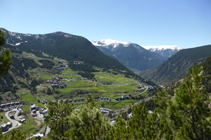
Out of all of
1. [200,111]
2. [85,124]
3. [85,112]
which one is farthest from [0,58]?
[200,111]

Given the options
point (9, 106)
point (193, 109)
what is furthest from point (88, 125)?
point (9, 106)

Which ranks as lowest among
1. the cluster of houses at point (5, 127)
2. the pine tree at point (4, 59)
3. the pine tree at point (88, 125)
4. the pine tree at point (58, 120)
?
the cluster of houses at point (5, 127)

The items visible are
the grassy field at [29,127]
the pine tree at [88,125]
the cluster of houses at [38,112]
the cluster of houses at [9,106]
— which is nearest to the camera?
the pine tree at [88,125]

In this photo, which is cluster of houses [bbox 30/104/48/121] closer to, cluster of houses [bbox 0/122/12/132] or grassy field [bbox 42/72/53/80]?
cluster of houses [bbox 0/122/12/132]

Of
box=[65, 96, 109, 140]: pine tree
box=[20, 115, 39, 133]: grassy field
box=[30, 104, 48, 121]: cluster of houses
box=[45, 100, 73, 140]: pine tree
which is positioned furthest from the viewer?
box=[30, 104, 48, 121]: cluster of houses

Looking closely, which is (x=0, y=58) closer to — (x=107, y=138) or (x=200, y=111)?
(x=107, y=138)

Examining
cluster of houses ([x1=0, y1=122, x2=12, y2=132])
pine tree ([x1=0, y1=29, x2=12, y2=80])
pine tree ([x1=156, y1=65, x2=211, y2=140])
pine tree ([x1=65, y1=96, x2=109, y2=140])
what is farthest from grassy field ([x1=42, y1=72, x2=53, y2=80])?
pine tree ([x1=156, y1=65, x2=211, y2=140])

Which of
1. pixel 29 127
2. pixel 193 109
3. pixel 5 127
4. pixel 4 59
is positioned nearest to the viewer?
pixel 4 59

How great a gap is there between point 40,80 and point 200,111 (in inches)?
6502

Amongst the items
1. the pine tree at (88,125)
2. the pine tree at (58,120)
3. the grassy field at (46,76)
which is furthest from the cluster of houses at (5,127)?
the grassy field at (46,76)

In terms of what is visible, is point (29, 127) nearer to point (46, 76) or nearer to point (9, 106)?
point (9, 106)

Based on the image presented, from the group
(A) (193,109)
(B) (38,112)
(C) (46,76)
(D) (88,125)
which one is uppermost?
(A) (193,109)

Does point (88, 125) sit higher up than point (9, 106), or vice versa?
point (88, 125)

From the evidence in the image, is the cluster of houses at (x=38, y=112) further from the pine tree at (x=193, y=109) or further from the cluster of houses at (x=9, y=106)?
the pine tree at (x=193, y=109)
